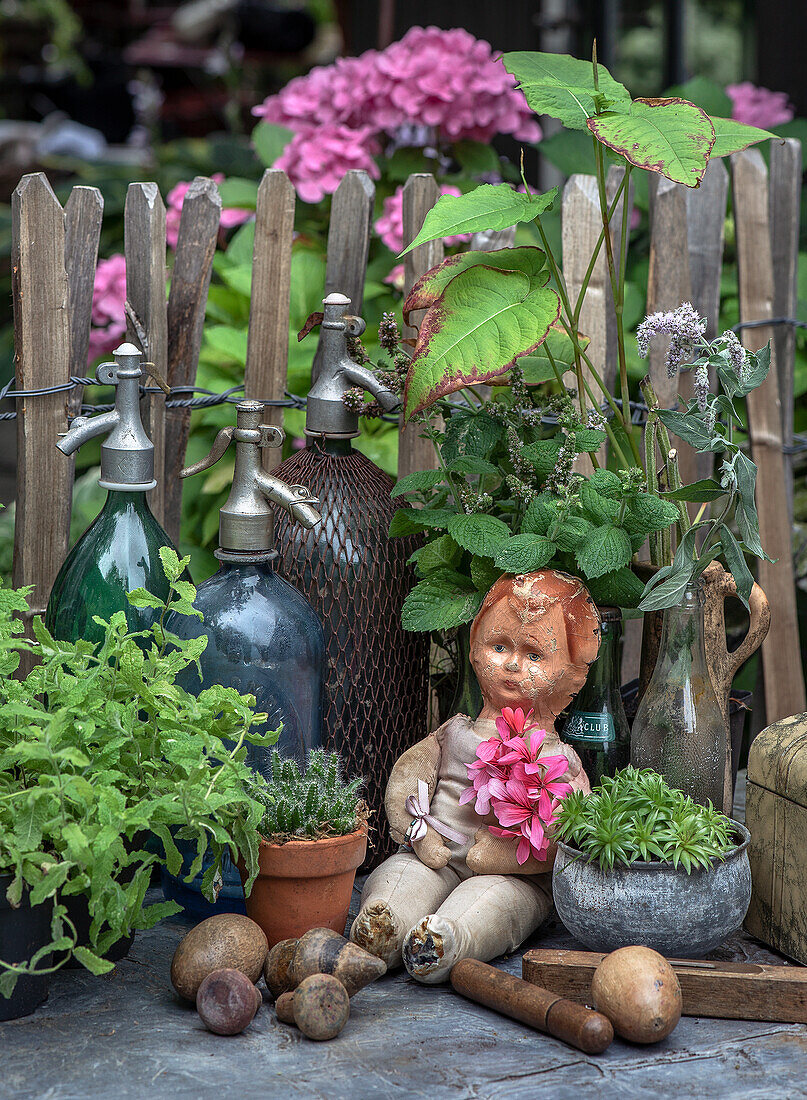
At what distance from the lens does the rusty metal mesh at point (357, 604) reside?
5.14 ft

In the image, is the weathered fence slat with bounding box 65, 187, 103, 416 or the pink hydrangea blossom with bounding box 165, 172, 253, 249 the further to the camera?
the pink hydrangea blossom with bounding box 165, 172, 253, 249

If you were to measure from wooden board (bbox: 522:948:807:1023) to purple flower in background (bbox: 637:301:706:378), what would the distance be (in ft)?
2.21

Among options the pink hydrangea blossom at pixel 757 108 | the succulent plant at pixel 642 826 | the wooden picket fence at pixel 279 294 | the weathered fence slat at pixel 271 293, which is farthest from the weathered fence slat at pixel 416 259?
the pink hydrangea blossom at pixel 757 108

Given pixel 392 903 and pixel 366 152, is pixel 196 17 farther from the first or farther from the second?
pixel 392 903

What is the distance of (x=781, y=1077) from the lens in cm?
112

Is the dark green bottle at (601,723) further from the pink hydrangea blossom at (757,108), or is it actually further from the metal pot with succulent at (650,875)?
the pink hydrangea blossom at (757,108)

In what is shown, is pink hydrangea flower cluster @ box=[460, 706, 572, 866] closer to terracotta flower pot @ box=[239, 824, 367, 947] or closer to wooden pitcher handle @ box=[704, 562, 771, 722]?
terracotta flower pot @ box=[239, 824, 367, 947]

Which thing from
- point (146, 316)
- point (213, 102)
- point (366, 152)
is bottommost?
point (146, 316)

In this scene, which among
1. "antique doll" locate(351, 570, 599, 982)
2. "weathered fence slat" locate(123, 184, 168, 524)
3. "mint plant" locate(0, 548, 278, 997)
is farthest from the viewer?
"weathered fence slat" locate(123, 184, 168, 524)

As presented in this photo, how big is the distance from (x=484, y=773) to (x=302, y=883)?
0.25 metres

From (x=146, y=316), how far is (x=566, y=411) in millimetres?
655

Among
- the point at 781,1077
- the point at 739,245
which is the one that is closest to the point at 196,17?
the point at 739,245

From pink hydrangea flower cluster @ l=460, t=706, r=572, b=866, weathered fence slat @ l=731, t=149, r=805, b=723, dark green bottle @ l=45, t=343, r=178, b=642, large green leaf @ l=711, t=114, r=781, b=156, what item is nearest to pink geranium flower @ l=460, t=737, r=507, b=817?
pink hydrangea flower cluster @ l=460, t=706, r=572, b=866

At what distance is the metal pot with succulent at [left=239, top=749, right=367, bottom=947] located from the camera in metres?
1.27
